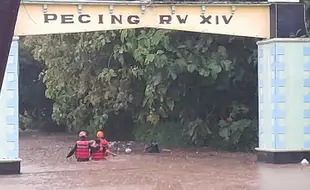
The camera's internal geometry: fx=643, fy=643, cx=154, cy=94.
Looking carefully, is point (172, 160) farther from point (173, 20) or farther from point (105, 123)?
point (105, 123)

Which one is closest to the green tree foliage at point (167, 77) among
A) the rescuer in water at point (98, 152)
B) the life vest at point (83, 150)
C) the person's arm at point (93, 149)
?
the rescuer in water at point (98, 152)

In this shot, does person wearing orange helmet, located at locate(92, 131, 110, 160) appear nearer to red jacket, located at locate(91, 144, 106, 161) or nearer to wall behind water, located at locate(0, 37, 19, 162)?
red jacket, located at locate(91, 144, 106, 161)

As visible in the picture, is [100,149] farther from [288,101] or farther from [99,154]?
[288,101]

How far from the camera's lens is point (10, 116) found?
13.4m

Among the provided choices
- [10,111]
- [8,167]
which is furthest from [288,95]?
[8,167]

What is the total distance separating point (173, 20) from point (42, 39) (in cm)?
1153

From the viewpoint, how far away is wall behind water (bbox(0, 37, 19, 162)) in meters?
13.3

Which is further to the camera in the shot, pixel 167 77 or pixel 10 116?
pixel 167 77

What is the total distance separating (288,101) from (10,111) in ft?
20.1

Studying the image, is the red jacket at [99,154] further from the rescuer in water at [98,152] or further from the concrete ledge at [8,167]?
the concrete ledge at [8,167]

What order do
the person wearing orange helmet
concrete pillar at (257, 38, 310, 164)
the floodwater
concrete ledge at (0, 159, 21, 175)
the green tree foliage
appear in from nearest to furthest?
the floodwater
concrete ledge at (0, 159, 21, 175)
concrete pillar at (257, 38, 310, 164)
the person wearing orange helmet
the green tree foliage

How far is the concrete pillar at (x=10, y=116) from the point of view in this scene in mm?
13328

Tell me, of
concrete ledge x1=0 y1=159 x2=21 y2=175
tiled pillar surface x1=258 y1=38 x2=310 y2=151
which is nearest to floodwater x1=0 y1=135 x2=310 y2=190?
concrete ledge x1=0 y1=159 x2=21 y2=175

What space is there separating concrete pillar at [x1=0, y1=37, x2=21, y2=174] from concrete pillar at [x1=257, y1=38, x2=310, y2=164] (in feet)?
18.4
